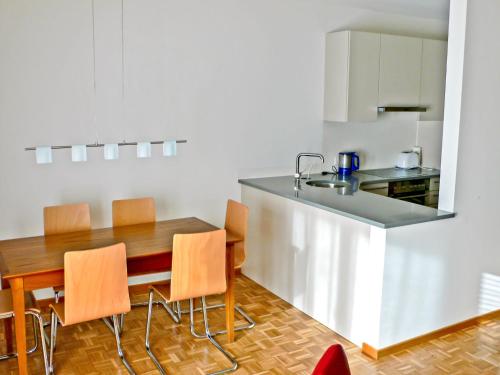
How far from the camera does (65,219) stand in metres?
3.68

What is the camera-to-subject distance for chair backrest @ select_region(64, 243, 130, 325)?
282 cm

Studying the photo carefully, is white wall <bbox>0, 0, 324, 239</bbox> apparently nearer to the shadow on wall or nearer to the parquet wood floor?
the parquet wood floor

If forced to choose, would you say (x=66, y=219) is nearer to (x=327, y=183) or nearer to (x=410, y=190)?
(x=327, y=183)

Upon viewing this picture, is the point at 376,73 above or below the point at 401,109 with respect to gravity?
above

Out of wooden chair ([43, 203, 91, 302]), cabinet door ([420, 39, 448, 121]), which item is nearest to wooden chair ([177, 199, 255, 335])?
wooden chair ([43, 203, 91, 302])

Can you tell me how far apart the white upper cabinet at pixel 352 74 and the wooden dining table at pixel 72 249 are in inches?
74.0

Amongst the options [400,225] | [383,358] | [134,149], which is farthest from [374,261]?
[134,149]

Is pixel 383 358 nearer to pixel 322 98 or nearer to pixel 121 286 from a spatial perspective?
pixel 121 286

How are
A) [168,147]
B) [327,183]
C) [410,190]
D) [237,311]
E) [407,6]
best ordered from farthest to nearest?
[410,190] → [407,6] → [327,183] → [237,311] → [168,147]

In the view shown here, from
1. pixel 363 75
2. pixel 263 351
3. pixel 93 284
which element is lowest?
pixel 263 351

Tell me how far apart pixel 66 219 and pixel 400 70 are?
3349 millimetres

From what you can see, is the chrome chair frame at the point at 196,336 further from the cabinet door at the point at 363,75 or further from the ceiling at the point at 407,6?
the ceiling at the point at 407,6

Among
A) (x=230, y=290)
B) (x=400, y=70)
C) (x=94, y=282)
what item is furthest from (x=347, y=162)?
(x=94, y=282)

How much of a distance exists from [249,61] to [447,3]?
6.62ft
